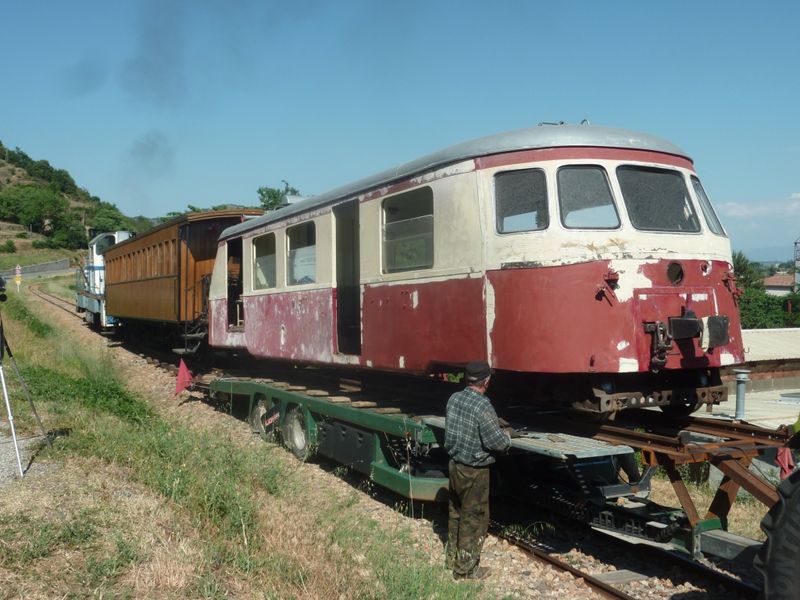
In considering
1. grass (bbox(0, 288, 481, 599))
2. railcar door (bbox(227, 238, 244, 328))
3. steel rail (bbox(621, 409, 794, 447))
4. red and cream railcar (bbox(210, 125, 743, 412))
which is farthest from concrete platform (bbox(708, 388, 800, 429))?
railcar door (bbox(227, 238, 244, 328))

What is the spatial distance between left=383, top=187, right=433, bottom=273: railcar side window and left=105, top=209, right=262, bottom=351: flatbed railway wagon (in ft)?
18.9

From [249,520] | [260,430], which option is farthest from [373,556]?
[260,430]

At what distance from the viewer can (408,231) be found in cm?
752

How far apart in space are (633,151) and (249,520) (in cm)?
427

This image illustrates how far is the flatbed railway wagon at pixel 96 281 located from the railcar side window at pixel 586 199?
22.3m

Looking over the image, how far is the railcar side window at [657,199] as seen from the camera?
638 cm

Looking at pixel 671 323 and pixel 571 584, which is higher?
pixel 671 323

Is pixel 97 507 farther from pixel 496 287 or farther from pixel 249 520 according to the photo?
pixel 496 287

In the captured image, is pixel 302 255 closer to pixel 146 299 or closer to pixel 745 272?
pixel 146 299

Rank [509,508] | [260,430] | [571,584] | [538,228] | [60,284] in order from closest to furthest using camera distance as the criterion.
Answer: [571,584], [538,228], [509,508], [260,430], [60,284]

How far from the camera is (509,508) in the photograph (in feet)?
25.3

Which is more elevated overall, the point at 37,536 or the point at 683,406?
the point at 683,406

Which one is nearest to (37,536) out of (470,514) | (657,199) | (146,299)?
(470,514)

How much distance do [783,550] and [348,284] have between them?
6.25m
